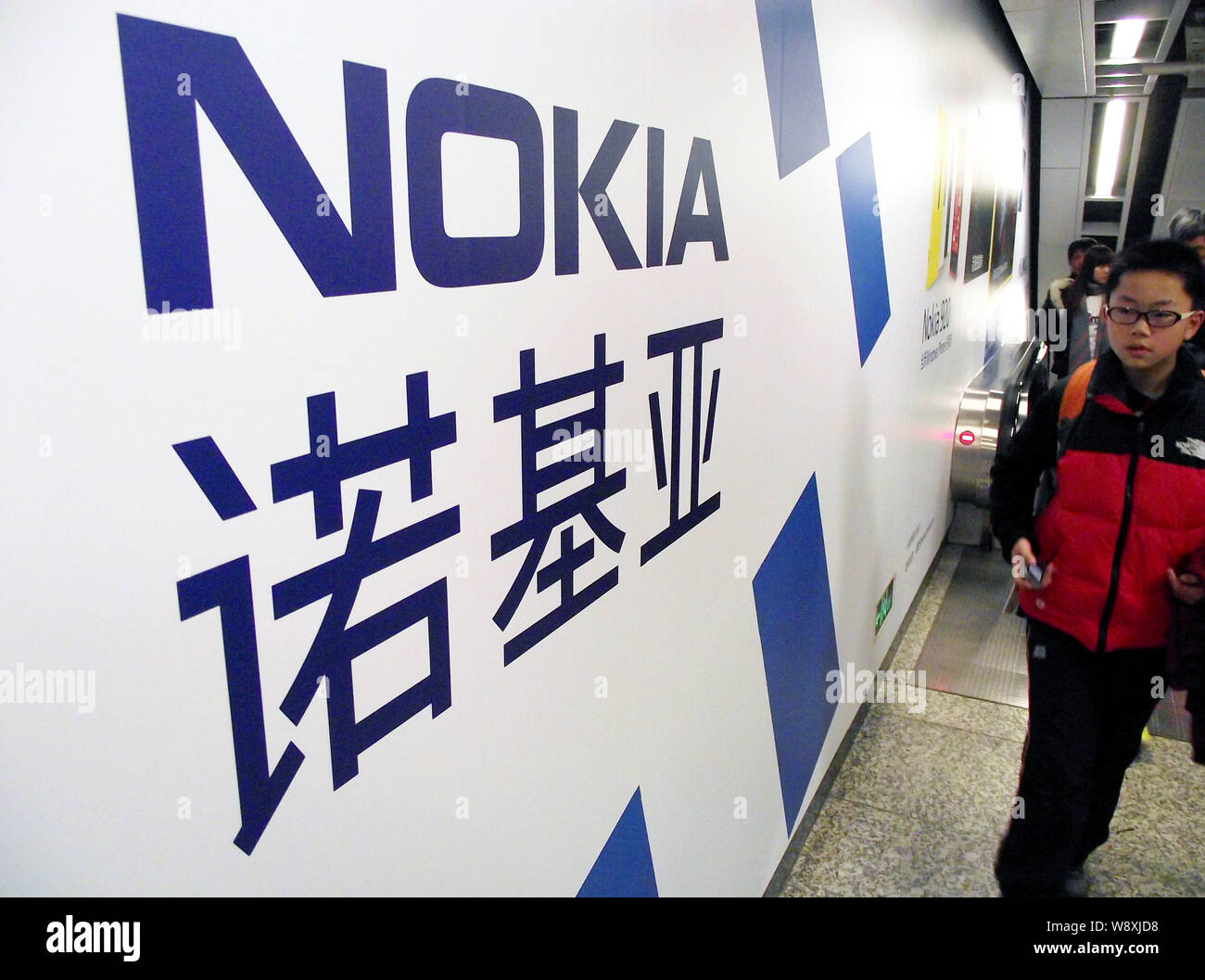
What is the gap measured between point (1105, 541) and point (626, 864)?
1.16m

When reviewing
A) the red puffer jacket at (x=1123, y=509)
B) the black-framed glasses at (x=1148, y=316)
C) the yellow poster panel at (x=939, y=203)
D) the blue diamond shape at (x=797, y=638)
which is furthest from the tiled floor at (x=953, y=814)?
the yellow poster panel at (x=939, y=203)

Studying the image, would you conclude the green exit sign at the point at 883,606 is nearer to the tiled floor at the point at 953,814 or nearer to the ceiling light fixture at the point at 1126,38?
the tiled floor at the point at 953,814

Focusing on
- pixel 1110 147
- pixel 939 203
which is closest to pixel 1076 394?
pixel 939 203

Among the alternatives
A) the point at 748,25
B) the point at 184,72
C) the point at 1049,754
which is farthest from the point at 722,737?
the point at 184,72

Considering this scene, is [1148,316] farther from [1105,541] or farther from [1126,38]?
[1126,38]

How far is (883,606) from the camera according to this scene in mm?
3199

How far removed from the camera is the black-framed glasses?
1716 mm

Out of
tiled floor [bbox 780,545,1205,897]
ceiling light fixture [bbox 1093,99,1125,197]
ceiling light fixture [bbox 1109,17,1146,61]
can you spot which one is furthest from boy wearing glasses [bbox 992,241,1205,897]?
ceiling light fixture [bbox 1093,99,1125,197]

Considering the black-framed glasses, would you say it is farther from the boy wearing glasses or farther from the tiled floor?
the tiled floor

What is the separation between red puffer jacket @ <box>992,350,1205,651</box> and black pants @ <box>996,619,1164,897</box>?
2.6 inches

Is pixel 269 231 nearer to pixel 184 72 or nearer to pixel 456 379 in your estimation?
pixel 184 72

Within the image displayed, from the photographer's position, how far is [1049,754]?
6.40 ft

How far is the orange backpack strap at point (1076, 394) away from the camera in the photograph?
1879mm

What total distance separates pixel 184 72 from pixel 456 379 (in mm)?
392
